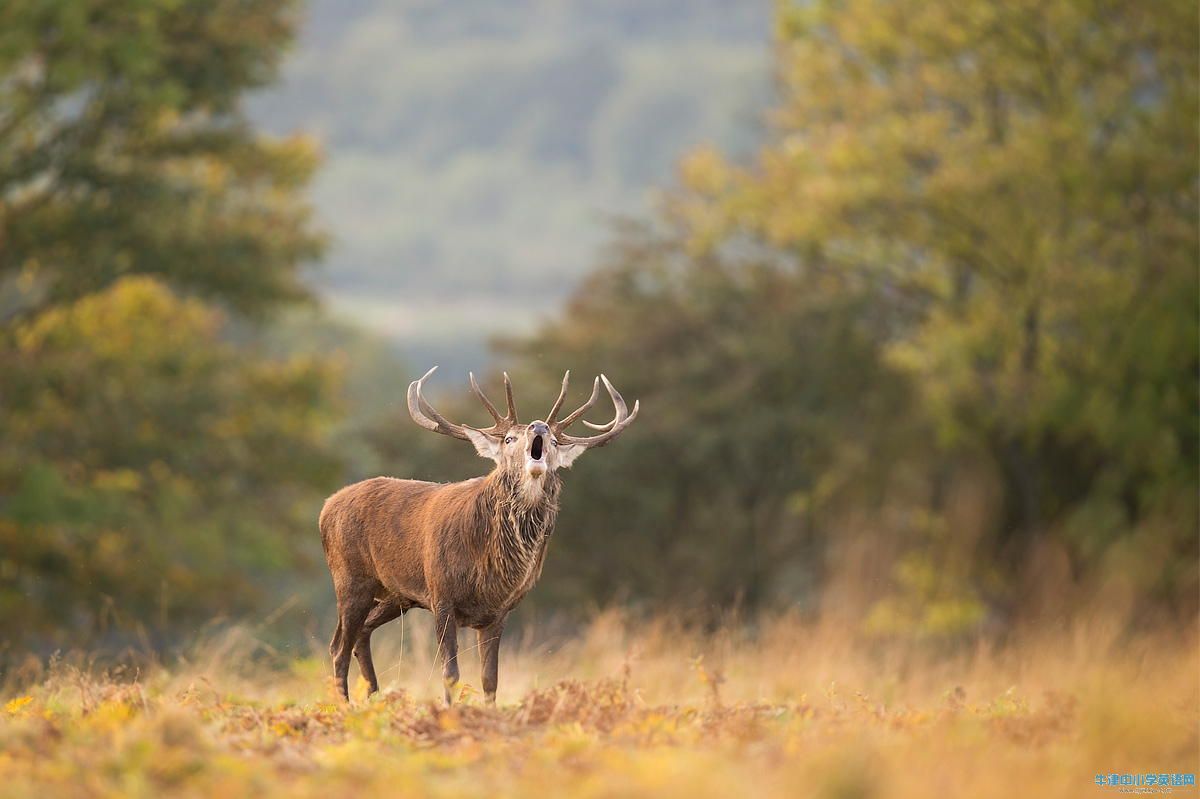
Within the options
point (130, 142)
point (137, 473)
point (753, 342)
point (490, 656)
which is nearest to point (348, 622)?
point (490, 656)

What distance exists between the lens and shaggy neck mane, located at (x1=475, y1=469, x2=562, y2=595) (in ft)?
26.4

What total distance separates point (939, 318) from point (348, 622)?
18.2 m

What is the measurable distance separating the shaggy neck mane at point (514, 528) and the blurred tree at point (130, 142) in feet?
51.7

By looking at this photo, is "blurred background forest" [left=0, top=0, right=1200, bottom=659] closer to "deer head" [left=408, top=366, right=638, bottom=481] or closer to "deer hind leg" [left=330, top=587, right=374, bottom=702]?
"deer hind leg" [left=330, top=587, right=374, bottom=702]

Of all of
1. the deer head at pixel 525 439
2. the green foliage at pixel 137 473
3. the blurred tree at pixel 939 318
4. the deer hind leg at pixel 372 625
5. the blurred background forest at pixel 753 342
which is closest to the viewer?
the deer head at pixel 525 439

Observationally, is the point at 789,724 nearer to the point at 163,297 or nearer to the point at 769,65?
the point at 163,297

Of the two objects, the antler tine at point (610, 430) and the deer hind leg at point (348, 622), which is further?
the deer hind leg at point (348, 622)

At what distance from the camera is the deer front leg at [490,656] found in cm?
809

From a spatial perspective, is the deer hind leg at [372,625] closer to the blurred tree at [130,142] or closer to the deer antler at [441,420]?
the deer antler at [441,420]

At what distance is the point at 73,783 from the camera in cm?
573

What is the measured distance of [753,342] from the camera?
90.2ft

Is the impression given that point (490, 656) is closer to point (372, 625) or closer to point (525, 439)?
point (372, 625)

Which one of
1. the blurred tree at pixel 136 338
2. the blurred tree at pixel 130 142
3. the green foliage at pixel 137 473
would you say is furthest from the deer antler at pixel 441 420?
the blurred tree at pixel 130 142

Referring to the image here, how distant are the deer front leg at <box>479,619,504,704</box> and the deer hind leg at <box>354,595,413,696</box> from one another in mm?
650
